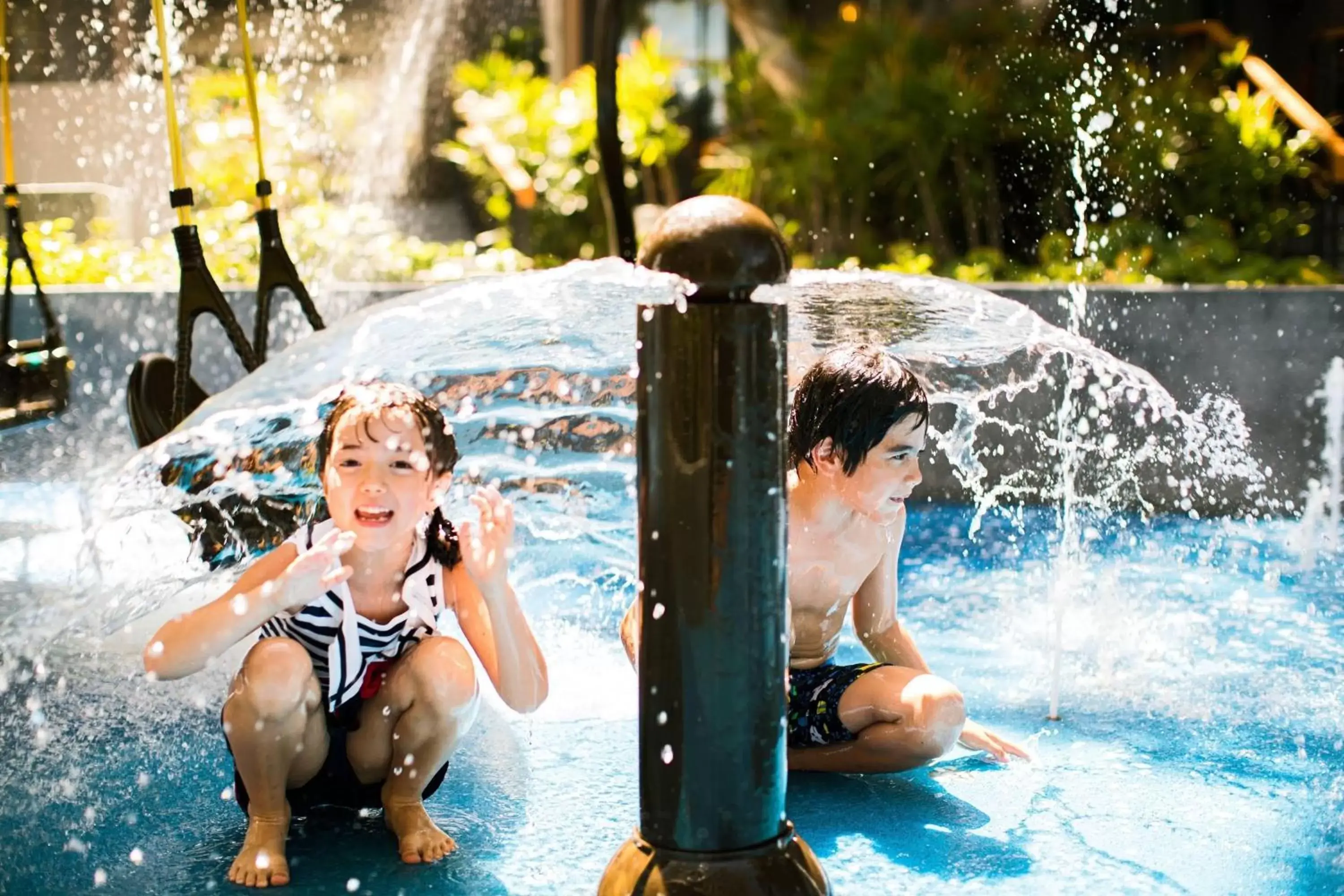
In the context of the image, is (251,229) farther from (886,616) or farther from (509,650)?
(509,650)

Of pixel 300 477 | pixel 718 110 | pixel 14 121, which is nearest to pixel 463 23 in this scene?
pixel 718 110

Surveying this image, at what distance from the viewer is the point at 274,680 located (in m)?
2.28

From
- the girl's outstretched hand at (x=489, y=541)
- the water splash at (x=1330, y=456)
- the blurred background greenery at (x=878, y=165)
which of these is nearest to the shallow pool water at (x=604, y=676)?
the water splash at (x=1330, y=456)

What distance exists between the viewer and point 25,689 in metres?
3.25

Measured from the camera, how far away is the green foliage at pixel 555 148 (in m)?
9.20

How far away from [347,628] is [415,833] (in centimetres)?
34

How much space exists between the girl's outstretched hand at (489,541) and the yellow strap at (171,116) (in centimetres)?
147

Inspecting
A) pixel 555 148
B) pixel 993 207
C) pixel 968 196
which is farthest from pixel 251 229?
pixel 993 207

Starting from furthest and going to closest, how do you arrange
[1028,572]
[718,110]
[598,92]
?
[718,110]
[598,92]
[1028,572]

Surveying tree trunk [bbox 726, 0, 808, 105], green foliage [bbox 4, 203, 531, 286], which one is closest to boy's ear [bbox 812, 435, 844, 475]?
green foliage [bbox 4, 203, 531, 286]

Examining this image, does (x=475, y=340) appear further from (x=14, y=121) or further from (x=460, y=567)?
(x=14, y=121)

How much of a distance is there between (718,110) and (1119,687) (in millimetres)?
7725

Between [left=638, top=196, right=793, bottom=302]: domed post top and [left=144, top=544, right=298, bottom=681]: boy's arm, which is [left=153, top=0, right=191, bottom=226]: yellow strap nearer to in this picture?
[left=144, top=544, right=298, bottom=681]: boy's arm

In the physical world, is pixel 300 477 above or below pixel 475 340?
below
